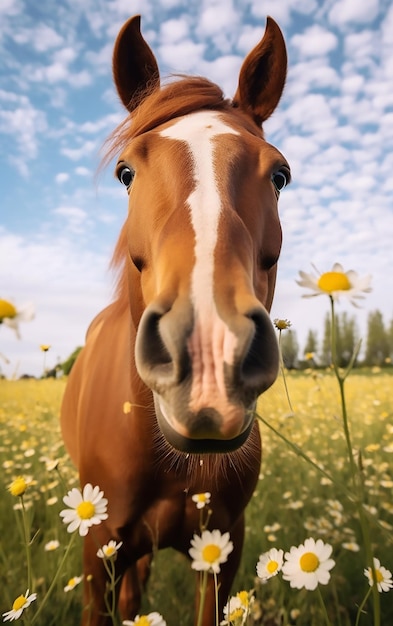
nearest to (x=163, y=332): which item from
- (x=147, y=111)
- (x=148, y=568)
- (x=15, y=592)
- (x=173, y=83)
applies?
(x=147, y=111)

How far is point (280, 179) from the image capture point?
6.81 feet

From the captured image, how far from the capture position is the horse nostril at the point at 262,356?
1202 mm

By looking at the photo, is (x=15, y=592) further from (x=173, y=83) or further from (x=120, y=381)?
(x=173, y=83)

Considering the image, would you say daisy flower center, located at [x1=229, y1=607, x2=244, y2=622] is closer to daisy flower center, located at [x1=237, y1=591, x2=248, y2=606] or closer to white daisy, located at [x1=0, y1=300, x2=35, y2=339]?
daisy flower center, located at [x1=237, y1=591, x2=248, y2=606]

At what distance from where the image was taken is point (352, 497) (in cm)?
98

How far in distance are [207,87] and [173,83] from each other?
0.18 metres

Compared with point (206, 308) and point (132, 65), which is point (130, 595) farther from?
point (132, 65)

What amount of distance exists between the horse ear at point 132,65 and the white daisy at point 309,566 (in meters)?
2.29

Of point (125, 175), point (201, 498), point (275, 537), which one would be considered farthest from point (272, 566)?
point (275, 537)

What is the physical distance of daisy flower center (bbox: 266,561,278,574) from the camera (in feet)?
4.98

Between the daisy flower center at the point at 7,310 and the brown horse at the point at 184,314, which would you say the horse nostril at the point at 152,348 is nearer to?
the brown horse at the point at 184,314

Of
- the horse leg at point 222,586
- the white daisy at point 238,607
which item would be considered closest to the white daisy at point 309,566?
the white daisy at point 238,607

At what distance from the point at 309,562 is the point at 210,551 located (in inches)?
15.0

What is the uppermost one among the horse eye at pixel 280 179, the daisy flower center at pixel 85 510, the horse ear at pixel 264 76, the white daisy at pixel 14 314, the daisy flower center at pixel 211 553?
the horse ear at pixel 264 76
